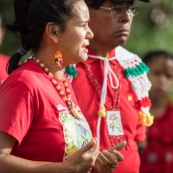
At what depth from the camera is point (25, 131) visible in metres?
3.44

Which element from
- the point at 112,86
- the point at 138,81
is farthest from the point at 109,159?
the point at 138,81

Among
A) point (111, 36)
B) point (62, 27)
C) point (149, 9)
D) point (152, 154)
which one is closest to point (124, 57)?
point (111, 36)

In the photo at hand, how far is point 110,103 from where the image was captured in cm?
457

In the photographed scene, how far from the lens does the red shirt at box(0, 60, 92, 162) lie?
11.2 ft

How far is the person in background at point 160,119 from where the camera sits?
6500 mm

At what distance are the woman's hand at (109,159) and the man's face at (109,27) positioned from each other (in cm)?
104

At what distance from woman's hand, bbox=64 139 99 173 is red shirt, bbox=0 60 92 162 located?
4.4 inches

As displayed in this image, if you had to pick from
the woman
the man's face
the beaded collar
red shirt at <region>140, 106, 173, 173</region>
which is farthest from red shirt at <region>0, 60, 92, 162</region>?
red shirt at <region>140, 106, 173, 173</region>

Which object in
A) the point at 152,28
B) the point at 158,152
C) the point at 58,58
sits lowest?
the point at 158,152

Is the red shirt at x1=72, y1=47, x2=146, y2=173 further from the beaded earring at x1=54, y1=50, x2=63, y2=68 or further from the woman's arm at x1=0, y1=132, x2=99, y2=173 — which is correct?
the woman's arm at x1=0, y1=132, x2=99, y2=173

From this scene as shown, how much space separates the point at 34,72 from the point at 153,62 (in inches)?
132

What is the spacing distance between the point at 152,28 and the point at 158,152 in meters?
2.06

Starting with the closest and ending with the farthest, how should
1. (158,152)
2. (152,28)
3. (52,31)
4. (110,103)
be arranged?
(52,31) → (110,103) → (158,152) → (152,28)

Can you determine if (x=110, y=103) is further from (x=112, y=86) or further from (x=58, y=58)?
(x=58, y=58)
